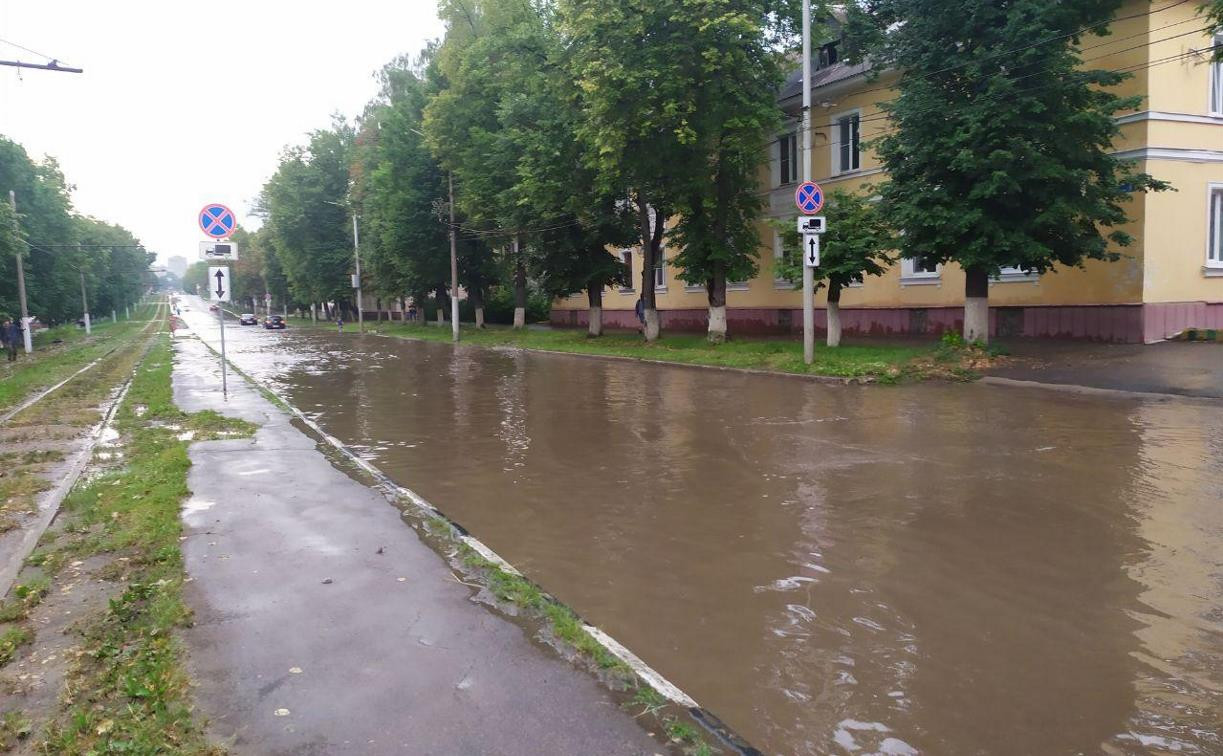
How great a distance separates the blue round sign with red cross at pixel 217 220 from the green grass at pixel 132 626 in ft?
22.9

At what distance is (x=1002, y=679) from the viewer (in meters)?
4.05

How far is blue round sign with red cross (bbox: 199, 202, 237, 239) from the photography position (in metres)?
15.5

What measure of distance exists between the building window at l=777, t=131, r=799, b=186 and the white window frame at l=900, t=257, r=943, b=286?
625 cm

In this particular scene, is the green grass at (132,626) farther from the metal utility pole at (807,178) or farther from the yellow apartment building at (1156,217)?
the yellow apartment building at (1156,217)

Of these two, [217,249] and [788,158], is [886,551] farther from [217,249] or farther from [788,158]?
[788,158]

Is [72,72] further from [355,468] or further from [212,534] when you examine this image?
[212,534]

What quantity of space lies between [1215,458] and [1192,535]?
135 inches

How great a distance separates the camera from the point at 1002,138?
54.5 feet

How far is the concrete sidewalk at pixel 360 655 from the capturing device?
140 inches

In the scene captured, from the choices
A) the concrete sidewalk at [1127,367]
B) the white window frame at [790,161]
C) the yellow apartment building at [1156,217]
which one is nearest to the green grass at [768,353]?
the concrete sidewalk at [1127,367]

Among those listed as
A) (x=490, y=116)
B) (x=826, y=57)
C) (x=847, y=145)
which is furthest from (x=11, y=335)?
(x=826, y=57)

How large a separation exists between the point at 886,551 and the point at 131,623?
5047 mm

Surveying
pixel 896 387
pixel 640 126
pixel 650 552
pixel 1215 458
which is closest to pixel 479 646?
pixel 650 552

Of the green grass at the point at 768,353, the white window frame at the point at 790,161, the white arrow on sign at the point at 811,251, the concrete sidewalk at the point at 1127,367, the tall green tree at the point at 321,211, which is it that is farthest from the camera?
the tall green tree at the point at 321,211
